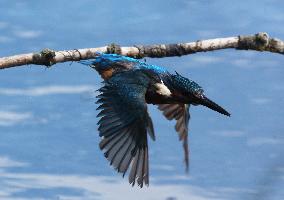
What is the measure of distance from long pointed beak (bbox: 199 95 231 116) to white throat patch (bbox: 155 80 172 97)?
352 millimetres

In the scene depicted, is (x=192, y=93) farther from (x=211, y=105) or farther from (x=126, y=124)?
(x=126, y=124)

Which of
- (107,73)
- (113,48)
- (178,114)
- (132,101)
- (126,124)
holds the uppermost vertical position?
(113,48)

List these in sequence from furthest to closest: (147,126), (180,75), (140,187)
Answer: (180,75), (147,126), (140,187)

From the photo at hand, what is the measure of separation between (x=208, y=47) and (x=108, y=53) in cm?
106

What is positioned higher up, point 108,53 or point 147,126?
point 108,53

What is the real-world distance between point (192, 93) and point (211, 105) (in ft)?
0.76

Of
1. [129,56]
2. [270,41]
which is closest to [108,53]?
[129,56]

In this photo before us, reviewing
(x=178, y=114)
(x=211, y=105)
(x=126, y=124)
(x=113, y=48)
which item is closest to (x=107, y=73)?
(x=113, y=48)

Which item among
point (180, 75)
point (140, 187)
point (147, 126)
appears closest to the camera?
point (140, 187)

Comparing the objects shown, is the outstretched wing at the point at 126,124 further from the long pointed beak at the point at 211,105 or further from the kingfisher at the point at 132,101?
the long pointed beak at the point at 211,105

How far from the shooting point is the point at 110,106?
34.9 ft

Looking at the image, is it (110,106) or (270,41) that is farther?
(270,41)

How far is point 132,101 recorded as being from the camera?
10641 mm

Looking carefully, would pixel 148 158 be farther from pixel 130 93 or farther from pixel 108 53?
pixel 108 53
